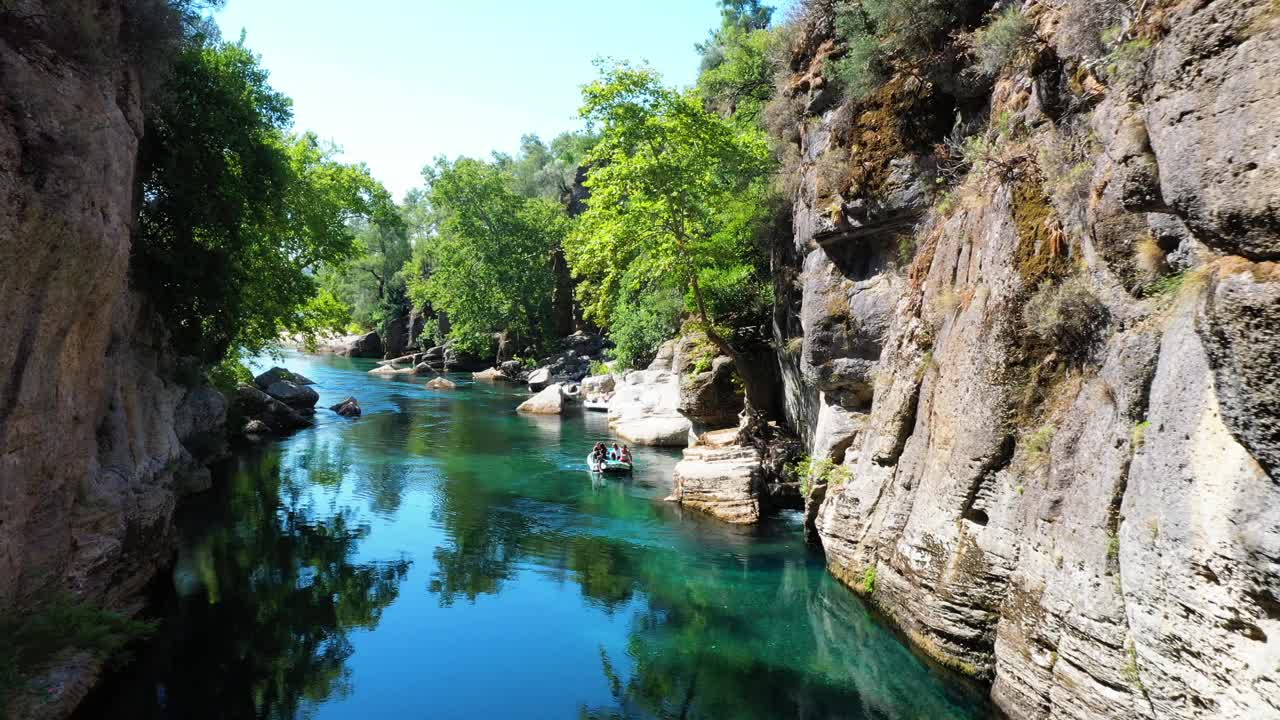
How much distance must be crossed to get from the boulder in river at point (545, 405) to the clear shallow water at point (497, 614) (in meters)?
12.9

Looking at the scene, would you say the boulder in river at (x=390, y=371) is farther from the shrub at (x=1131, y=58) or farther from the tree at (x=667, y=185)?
the shrub at (x=1131, y=58)

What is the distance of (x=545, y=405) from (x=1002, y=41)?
90.1 ft

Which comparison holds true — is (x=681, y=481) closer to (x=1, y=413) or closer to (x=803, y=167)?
(x=803, y=167)

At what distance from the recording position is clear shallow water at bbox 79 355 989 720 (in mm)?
11258

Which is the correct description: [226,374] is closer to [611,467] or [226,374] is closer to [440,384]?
[611,467]

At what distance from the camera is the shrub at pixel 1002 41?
12.4 metres

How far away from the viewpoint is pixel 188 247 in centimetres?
1648

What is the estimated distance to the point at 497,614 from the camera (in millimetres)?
14242

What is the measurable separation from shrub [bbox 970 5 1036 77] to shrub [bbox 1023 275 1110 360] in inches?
155

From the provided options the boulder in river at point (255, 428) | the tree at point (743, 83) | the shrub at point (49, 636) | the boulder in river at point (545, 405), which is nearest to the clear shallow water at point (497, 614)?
the shrub at point (49, 636)

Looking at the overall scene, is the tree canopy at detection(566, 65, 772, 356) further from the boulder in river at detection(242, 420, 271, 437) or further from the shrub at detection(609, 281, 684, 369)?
the boulder in river at detection(242, 420, 271, 437)

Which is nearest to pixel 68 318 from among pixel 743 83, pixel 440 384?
pixel 743 83

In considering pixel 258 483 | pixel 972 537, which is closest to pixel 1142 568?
pixel 972 537

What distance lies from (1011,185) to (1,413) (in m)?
13.0
